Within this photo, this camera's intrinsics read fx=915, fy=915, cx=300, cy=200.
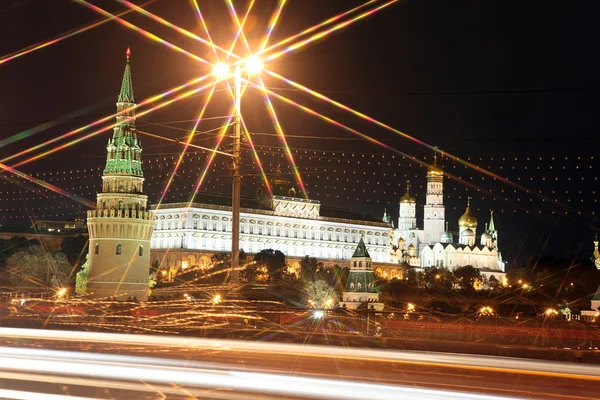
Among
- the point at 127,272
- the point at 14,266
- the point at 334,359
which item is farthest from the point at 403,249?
the point at 334,359

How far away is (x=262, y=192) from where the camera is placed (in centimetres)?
16012

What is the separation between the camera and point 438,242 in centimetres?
17850

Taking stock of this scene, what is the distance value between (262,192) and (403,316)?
13253cm

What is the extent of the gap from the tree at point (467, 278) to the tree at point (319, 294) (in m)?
36.4

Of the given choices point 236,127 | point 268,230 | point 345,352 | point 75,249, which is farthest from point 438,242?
point 345,352

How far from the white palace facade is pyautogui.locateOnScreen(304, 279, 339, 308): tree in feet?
120

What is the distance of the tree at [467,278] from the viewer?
429ft

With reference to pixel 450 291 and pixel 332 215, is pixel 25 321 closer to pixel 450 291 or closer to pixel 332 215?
pixel 450 291

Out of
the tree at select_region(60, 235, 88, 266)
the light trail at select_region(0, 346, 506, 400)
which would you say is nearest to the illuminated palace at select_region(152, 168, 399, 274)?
the tree at select_region(60, 235, 88, 266)

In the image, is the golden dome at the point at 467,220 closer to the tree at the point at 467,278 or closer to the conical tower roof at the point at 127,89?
the tree at the point at 467,278

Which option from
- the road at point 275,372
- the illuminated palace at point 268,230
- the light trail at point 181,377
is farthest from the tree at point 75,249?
the light trail at point 181,377

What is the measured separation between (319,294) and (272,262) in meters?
33.7

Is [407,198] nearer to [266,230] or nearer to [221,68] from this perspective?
[266,230]

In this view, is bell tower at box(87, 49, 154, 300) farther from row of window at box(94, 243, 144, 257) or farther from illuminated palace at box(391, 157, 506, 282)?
illuminated palace at box(391, 157, 506, 282)
